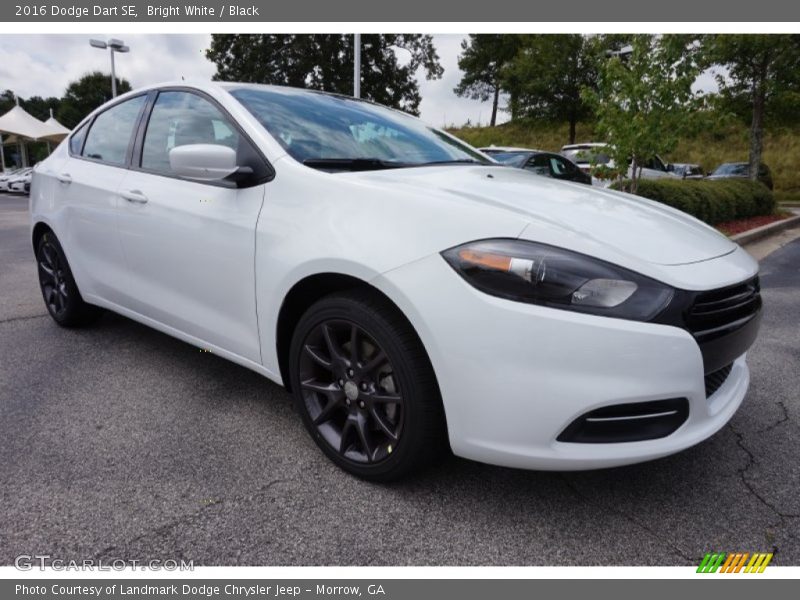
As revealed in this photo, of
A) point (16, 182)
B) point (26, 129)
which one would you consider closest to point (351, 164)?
point (16, 182)

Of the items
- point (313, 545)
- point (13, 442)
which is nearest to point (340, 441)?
point (313, 545)

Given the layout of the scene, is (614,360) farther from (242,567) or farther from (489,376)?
(242,567)

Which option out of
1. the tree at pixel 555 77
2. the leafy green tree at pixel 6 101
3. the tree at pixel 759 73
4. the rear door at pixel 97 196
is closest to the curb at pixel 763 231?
the tree at pixel 759 73

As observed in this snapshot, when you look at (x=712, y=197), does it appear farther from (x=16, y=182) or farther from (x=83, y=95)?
(x=83, y=95)

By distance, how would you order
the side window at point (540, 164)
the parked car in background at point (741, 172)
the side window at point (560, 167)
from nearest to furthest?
the side window at point (540, 164) → the side window at point (560, 167) → the parked car in background at point (741, 172)

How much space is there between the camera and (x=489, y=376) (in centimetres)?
180

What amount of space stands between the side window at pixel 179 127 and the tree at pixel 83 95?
68.5m

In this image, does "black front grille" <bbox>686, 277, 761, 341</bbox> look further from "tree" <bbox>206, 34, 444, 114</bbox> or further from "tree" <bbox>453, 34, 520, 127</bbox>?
"tree" <bbox>453, 34, 520, 127</bbox>

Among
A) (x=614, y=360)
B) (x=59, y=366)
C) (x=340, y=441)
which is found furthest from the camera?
(x=59, y=366)

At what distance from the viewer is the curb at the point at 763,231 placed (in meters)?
9.33

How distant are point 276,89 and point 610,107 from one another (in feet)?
23.5

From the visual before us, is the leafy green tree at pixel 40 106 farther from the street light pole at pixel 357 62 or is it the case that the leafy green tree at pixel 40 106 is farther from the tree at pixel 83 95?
the street light pole at pixel 357 62

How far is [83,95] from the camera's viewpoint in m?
63.8

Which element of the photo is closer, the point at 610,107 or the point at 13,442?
the point at 13,442
